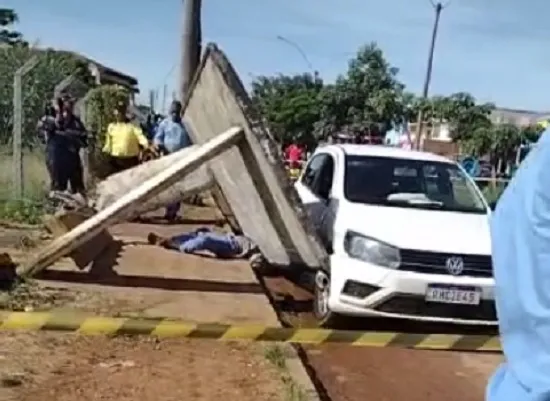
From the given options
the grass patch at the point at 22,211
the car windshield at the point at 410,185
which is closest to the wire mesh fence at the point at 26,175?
the grass patch at the point at 22,211

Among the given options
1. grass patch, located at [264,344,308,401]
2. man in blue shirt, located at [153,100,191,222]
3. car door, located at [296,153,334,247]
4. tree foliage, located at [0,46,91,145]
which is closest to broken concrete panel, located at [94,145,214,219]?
car door, located at [296,153,334,247]

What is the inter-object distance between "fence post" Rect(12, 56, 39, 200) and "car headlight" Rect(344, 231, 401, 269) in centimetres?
570

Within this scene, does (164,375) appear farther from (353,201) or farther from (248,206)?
(248,206)

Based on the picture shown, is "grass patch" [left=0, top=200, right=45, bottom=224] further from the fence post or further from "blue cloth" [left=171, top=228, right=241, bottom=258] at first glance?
"blue cloth" [left=171, top=228, right=241, bottom=258]

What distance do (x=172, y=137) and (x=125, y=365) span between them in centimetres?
935

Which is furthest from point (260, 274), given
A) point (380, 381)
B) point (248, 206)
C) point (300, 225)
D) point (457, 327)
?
point (380, 381)

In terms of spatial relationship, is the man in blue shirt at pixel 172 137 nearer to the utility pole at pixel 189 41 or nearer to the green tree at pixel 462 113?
the utility pole at pixel 189 41

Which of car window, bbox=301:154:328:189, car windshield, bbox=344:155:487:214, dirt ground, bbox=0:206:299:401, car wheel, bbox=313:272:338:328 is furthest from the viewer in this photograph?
car window, bbox=301:154:328:189

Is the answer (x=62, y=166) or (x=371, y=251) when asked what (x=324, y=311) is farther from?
(x=62, y=166)

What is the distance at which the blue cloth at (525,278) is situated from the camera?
1.72m

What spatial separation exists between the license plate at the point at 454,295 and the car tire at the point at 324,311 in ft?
3.07

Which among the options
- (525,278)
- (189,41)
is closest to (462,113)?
(189,41)

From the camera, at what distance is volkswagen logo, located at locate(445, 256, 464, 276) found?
848 cm

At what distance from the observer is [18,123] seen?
42.6 feet
